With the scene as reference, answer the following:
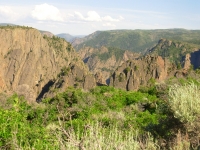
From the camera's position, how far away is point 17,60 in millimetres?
116000

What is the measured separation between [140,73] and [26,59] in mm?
Answer: 57710

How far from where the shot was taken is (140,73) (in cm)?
8700

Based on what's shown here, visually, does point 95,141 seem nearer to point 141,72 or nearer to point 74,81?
point 74,81

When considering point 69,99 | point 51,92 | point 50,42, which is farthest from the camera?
point 50,42

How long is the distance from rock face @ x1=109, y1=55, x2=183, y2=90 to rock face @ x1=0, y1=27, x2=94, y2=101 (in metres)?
25.8

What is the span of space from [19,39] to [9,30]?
614cm

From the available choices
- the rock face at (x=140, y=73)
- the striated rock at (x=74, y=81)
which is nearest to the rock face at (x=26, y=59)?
the striated rock at (x=74, y=81)

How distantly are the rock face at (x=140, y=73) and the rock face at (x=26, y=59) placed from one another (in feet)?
84.6

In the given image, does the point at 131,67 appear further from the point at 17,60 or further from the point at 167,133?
the point at 167,133

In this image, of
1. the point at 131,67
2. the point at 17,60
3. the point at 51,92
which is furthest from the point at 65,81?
the point at 17,60

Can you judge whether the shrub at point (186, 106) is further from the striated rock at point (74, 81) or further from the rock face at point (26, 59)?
the rock face at point (26, 59)

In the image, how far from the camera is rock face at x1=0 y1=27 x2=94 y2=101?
112m

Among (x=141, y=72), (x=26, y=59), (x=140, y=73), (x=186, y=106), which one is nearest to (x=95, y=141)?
(x=186, y=106)

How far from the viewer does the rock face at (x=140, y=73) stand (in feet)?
271
